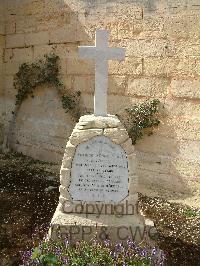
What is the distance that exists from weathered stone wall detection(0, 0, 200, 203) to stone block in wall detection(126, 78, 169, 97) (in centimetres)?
2

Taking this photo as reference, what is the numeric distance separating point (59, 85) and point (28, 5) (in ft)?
5.89

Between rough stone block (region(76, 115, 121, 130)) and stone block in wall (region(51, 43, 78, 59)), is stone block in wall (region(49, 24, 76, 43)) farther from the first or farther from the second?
rough stone block (region(76, 115, 121, 130))

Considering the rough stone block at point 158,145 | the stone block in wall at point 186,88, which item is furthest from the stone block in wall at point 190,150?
the stone block in wall at point 186,88

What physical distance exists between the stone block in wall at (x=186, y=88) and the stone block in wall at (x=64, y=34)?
2.15 m

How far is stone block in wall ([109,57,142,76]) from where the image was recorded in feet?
20.7

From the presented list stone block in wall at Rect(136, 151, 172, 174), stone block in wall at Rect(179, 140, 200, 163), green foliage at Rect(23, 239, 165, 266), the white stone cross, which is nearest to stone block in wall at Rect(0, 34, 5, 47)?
stone block in wall at Rect(136, 151, 172, 174)

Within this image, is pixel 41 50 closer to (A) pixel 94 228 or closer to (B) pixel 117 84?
(B) pixel 117 84

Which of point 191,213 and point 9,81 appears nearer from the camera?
point 191,213

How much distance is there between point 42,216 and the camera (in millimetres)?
4719

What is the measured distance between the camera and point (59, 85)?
7.30 metres

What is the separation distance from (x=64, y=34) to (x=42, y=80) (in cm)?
99

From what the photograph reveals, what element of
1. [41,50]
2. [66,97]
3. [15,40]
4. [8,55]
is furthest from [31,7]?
[66,97]

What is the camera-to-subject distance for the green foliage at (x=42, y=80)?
713 centimetres

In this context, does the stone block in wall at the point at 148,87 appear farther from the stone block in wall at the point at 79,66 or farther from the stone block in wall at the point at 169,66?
the stone block in wall at the point at 79,66
